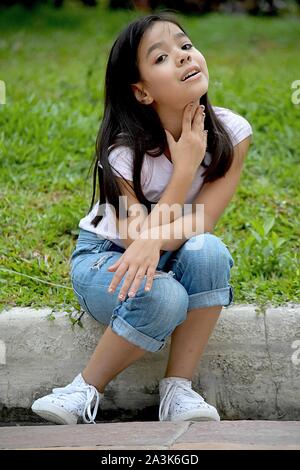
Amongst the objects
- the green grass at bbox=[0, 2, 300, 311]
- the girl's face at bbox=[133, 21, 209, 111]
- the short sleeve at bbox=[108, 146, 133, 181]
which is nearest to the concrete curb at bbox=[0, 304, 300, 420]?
the green grass at bbox=[0, 2, 300, 311]

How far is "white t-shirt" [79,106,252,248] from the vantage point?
3182 mm

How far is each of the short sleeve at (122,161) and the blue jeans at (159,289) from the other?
0.88 ft

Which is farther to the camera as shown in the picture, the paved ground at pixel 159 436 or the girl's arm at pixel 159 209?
the girl's arm at pixel 159 209

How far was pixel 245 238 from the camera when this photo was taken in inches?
163

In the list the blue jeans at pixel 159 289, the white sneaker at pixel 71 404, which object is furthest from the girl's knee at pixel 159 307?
the white sneaker at pixel 71 404

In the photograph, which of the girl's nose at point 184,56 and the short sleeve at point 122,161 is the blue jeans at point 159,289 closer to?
the short sleeve at point 122,161

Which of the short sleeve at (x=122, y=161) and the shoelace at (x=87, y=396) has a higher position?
the short sleeve at (x=122, y=161)

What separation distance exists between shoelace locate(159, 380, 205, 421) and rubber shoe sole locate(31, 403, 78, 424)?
11.8 inches

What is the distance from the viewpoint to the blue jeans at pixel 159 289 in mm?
2975

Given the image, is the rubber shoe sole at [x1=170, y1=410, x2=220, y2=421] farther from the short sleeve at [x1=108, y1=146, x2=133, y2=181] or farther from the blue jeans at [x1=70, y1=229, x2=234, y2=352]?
the short sleeve at [x1=108, y1=146, x2=133, y2=181]
